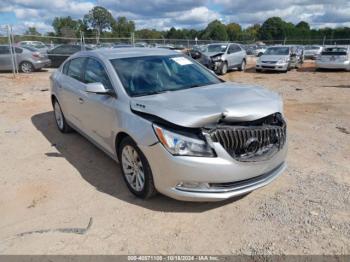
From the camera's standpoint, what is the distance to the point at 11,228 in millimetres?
3244

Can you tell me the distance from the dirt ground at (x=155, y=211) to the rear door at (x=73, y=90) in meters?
0.57

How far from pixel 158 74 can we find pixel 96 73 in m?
0.90

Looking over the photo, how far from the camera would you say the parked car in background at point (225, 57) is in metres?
16.1

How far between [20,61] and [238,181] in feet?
53.2

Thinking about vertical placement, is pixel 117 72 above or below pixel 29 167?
above

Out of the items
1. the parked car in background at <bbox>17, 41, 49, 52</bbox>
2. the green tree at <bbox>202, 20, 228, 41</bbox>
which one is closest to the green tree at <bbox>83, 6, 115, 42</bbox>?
the green tree at <bbox>202, 20, 228, 41</bbox>

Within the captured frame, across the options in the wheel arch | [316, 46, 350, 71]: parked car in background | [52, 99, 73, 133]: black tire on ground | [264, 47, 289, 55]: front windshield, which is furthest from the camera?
[264, 47, 289, 55]: front windshield

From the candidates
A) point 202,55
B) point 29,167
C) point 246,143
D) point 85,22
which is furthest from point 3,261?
point 85,22

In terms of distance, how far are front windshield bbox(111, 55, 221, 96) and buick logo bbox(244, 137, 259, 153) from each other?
4.14 ft

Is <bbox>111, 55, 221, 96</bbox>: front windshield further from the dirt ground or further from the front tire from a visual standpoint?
the front tire

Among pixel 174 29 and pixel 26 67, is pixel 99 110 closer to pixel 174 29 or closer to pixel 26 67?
pixel 26 67

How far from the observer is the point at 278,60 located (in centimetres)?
1703

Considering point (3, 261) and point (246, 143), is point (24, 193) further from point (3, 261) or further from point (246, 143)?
point (246, 143)

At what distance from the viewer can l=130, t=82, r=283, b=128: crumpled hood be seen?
3.09 metres
